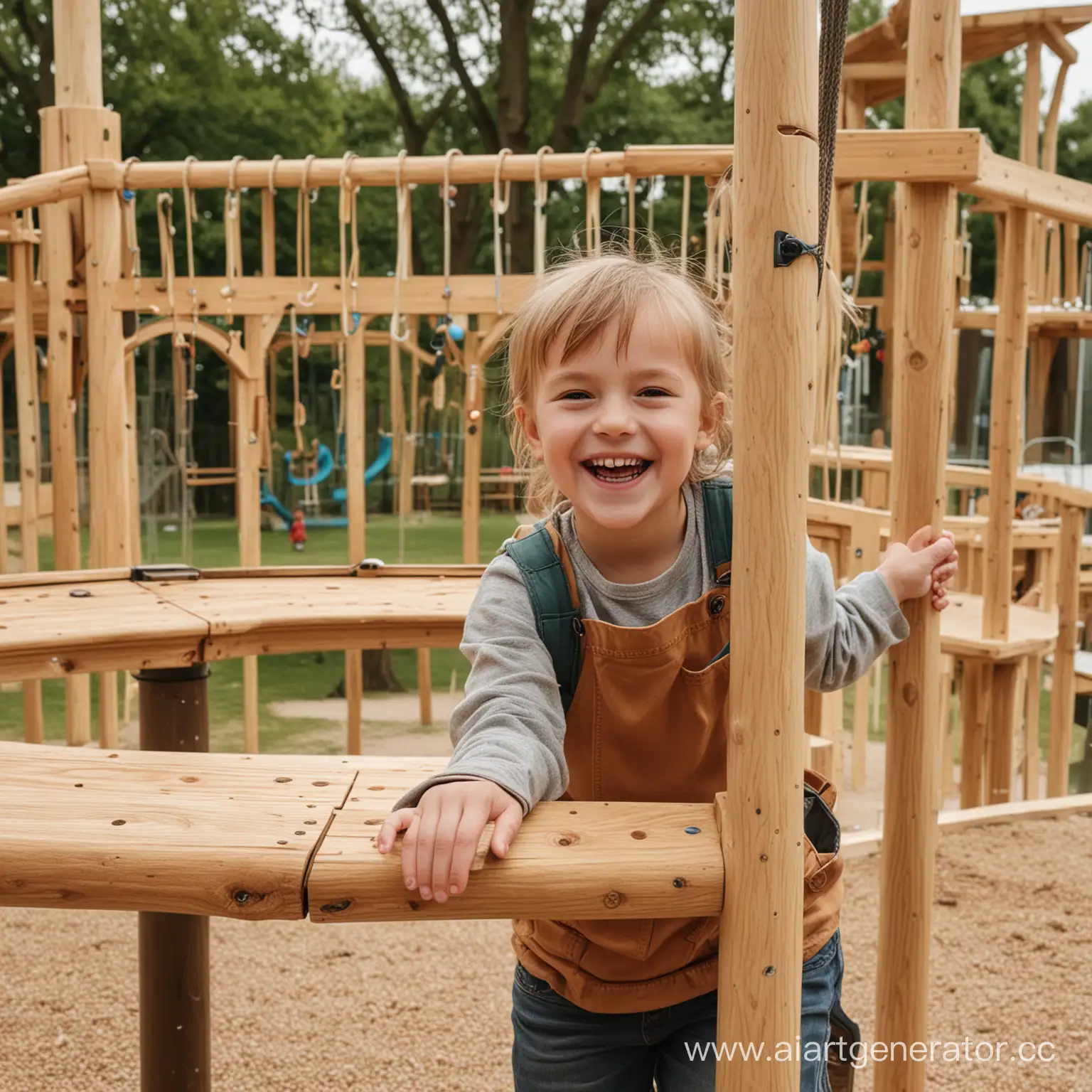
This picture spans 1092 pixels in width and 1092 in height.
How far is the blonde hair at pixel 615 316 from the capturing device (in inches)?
67.1

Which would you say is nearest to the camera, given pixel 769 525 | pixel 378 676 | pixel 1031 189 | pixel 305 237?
pixel 769 525

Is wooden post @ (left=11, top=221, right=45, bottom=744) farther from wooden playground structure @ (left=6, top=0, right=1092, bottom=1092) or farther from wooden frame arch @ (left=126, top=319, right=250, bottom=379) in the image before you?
wooden frame arch @ (left=126, top=319, right=250, bottom=379)

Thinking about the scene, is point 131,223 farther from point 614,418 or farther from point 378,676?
point 378,676

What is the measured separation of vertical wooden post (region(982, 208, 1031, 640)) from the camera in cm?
460

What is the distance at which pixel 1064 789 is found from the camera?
18.4 ft

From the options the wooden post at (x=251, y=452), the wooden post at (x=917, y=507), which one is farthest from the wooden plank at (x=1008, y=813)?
the wooden post at (x=251, y=452)

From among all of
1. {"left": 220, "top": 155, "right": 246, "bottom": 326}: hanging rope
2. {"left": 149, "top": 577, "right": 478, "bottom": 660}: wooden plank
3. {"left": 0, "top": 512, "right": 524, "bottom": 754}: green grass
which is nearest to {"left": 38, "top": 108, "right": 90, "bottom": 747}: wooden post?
{"left": 220, "top": 155, "right": 246, "bottom": 326}: hanging rope

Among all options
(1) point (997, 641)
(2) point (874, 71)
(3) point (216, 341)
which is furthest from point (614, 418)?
(2) point (874, 71)

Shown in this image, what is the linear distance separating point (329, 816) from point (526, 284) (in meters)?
3.88

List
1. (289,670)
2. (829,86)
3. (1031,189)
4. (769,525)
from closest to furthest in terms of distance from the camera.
→ (769,525) → (829,86) → (1031,189) → (289,670)

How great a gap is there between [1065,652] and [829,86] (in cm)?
440

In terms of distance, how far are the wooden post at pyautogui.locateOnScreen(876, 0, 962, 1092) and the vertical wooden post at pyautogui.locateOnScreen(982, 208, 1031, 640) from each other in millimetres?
2582

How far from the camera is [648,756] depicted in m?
1.83

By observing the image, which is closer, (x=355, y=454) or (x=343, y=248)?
(x=343, y=248)
